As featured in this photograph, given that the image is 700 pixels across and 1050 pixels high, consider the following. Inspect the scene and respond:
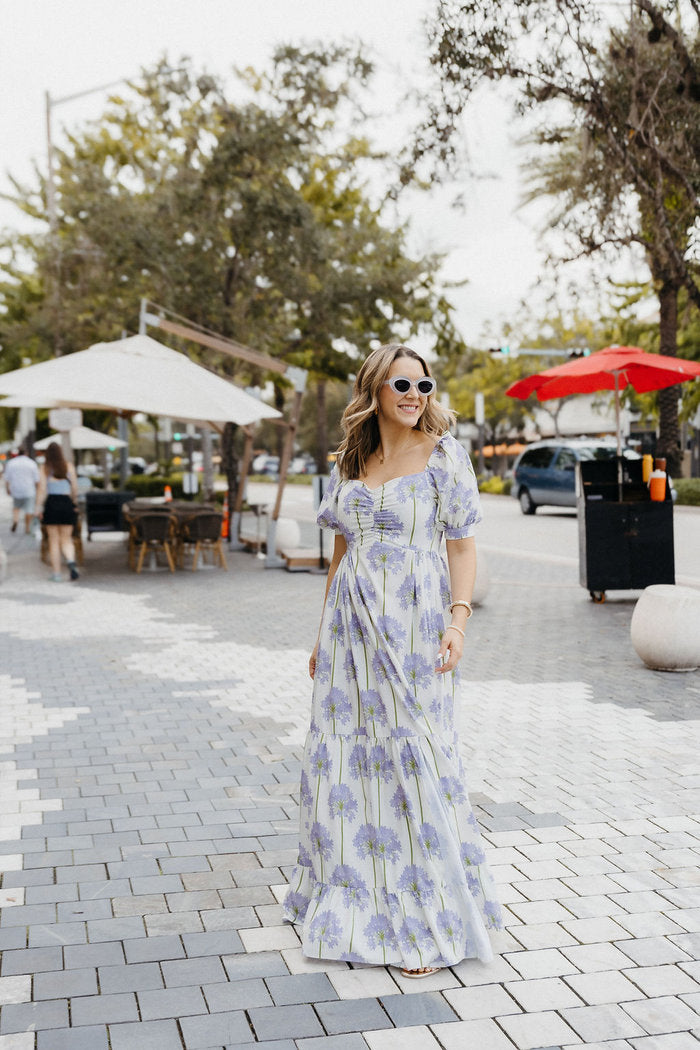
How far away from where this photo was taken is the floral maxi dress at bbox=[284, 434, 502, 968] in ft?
10.7

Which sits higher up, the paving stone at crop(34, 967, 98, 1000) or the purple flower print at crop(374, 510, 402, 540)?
the purple flower print at crop(374, 510, 402, 540)

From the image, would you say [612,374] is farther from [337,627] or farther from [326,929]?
[326,929]

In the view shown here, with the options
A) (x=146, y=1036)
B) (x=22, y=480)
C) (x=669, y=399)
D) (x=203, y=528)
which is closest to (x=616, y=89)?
(x=203, y=528)

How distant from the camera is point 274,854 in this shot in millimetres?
4242

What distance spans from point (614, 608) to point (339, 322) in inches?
513

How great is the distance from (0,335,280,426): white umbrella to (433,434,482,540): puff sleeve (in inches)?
349

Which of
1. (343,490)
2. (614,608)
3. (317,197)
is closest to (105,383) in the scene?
(614,608)

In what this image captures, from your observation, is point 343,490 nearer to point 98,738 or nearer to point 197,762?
point 197,762

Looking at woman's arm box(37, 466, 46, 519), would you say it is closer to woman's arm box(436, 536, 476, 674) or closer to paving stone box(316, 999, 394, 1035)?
woman's arm box(436, 536, 476, 674)

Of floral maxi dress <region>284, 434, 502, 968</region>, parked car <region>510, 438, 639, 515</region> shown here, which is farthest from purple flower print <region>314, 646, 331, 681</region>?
parked car <region>510, 438, 639, 515</region>

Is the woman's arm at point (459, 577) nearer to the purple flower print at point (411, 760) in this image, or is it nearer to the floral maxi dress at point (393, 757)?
the floral maxi dress at point (393, 757)

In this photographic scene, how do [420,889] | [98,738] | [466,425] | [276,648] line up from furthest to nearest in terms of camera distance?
1. [466,425]
2. [276,648]
3. [98,738]
4. [420,889]

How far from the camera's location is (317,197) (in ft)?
79.4

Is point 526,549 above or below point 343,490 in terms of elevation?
below
